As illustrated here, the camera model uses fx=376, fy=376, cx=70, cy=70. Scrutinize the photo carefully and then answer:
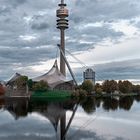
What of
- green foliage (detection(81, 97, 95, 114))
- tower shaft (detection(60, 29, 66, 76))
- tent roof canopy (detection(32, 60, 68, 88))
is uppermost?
tower shaft (detection(60, 29, 66, 76))

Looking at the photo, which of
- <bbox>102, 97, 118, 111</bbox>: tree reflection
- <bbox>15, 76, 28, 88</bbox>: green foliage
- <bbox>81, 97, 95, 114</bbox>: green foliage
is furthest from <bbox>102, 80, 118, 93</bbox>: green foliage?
<bbox>81, 97, 95, 114</bbox>: green foliage

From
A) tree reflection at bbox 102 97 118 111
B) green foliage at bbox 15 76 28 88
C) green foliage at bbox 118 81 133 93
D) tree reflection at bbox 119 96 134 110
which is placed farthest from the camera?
green foliage at bbox 118 81 133 93

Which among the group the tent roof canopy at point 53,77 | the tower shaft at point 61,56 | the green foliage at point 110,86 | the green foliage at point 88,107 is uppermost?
the tower shaft at point 61,56

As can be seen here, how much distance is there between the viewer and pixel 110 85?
128m

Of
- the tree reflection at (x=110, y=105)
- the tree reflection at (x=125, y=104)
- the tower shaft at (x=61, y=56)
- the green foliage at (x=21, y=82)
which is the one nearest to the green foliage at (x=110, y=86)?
the tower shaft at (x=61, y=56)

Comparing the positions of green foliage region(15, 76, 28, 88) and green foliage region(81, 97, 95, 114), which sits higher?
green foliage region(15, 76, 28, 88)

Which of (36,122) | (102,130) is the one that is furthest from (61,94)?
(102,130)

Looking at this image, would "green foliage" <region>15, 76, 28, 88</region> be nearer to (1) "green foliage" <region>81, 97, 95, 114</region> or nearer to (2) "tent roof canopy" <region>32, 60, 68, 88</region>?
(2) "tent roof canopy" <region>32, 60, 68, 88</region>

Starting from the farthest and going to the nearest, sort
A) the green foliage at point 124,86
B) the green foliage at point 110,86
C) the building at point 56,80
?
the green foliage at point 124,86
the green foliage at point 110,86
the building at point 56,80

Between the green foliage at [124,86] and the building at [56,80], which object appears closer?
the building at [56,80]

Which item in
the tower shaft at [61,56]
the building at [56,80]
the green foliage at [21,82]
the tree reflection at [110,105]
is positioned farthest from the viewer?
the tower shaft at [61,56]

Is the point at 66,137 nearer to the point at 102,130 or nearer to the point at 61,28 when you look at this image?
the point at 102,130

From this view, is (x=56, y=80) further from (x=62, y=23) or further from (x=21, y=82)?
(x=62, y=23)

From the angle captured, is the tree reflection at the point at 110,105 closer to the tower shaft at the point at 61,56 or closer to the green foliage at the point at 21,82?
the green foliage at the point at 21,82
